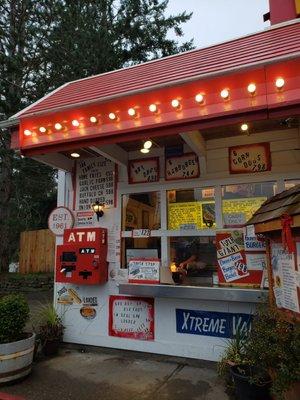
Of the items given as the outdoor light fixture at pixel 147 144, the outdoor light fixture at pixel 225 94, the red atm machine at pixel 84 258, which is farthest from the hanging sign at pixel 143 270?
the outdoor light fixture at pixel 225 94

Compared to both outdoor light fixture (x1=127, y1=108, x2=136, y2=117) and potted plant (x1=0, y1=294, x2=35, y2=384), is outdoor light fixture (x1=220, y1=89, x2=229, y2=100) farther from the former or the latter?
potted plant (x1=0, y1=294, x2=35, y2=384)

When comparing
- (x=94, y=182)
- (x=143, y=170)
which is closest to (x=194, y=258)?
(x=143, y=170)

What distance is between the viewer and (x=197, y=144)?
5.13 m

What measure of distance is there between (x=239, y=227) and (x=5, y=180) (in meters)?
9.44

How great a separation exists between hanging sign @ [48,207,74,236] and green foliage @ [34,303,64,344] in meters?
1.35

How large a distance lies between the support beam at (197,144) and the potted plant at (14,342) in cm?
327

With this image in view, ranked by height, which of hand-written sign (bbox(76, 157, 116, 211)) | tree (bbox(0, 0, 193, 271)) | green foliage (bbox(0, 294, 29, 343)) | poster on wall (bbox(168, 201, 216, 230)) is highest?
tree (bbox(0, 0, 193, 271))

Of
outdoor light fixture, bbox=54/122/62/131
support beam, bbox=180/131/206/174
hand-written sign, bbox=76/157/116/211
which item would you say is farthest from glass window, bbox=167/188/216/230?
outdoor light fixture, bbox=54/122/62/131

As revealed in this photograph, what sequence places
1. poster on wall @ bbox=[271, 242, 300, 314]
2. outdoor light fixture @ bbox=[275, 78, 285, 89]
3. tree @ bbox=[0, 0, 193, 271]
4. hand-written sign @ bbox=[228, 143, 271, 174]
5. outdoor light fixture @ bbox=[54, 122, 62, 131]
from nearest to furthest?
poster on wall @ bbox=[271, 242, 300, 314]
outdoor light fixture @ bbox=[275, 78, 285, 89]
outdoor light fixture @ bbox=[54, 122, 62, 131]
hand-written sign @ bbox=[228, 143, 271, 174]
tree @ bbox=[0, 0, 193, 271]

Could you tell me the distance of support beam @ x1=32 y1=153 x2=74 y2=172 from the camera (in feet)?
19.5

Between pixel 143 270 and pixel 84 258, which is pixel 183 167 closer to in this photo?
pixel 143 270

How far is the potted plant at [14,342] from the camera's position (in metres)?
4.50

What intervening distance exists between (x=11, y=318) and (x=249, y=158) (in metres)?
4.08

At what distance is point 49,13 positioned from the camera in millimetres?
12367
